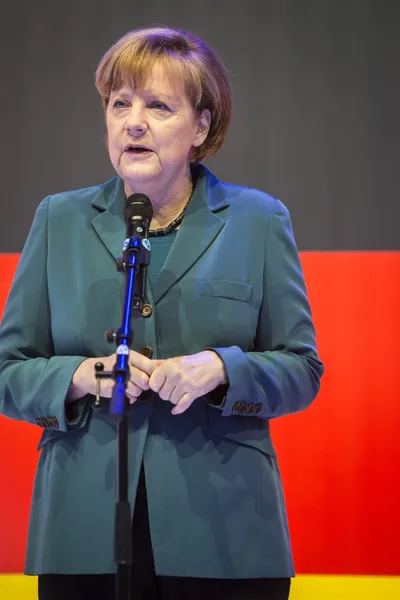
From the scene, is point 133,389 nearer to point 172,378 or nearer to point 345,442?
point 172,378

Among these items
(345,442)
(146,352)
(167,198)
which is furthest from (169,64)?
(345,442)

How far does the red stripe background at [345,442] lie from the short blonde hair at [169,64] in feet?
3.57

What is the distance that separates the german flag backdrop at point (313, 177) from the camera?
2781 mm

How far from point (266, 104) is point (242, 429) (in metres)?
1.46

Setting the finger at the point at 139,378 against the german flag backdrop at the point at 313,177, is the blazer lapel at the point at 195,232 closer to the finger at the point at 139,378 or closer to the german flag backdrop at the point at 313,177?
the finger at the point at 139,378

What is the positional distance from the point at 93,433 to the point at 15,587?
1.33 meters

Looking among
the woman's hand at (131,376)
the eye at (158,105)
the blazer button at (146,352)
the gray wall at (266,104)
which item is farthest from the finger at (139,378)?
the gray wall at (266,104)

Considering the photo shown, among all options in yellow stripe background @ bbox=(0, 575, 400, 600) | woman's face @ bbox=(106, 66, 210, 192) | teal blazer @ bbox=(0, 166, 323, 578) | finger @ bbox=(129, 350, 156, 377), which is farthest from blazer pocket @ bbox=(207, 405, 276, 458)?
yellow stripe background @ bbox=(0, 575, 400, 600)

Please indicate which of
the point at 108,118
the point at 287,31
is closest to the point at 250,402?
the point at 108,118

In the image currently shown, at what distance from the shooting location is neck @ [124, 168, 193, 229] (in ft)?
5.87

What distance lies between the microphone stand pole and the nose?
408 mm

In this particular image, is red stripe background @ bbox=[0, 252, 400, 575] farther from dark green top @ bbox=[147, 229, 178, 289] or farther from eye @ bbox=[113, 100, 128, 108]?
eye @ bbox=[113, 100, 128, 108]

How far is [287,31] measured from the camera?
280 cm

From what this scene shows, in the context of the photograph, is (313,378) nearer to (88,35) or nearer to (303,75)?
(303,75)
